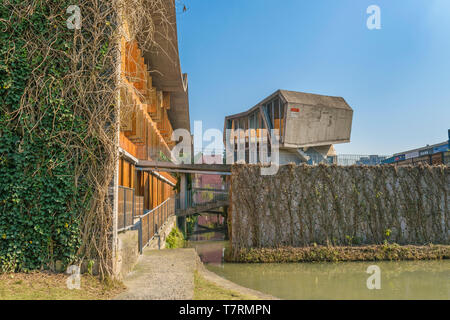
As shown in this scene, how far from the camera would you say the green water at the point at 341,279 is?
6.75 m

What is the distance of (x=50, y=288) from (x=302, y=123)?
2316cm

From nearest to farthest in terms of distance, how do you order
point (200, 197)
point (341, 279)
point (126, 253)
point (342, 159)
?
point (126, 253)
point (341, 279)
point (200, 197)
point (342, 159)

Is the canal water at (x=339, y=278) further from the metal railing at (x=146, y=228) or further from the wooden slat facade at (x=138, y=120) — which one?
the wooden slat facade at (x=138, y=120)

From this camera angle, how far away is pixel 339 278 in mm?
8336

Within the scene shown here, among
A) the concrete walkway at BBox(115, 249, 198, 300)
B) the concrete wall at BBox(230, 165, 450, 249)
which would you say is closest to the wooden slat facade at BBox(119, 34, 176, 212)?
the concrete walkway at BBox(115, 249, 198, 300)

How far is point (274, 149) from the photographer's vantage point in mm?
27312

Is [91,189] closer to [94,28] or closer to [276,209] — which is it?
[94,28]

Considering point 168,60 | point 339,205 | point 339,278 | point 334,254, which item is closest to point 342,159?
point 339,205

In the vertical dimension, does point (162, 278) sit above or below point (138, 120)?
below

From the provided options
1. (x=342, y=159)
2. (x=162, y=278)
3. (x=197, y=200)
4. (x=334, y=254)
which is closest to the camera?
(x=162, y=278)

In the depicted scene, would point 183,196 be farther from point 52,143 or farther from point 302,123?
point 52,143

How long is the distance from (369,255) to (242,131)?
20486mm

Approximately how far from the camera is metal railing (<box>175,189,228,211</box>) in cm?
2088
